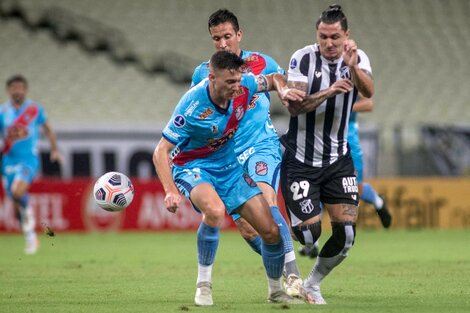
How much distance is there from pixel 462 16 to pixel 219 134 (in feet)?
64.3

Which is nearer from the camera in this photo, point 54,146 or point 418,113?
point 54,146

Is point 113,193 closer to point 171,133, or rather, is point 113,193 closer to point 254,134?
point 171,133

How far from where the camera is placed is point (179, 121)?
25.1 feet

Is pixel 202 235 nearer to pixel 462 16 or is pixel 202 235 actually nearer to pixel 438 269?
pixel 438 269

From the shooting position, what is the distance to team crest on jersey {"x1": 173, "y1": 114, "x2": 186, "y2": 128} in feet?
25.1

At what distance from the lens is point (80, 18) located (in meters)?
25.1

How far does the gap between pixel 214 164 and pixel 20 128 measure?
30.0 ft

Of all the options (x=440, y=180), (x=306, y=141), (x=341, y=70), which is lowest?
(x=440, y=180)

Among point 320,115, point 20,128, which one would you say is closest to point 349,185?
point 320,115

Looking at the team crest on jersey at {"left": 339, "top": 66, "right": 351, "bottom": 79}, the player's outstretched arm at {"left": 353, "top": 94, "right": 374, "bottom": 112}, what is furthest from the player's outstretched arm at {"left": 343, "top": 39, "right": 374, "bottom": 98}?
the player's outstretched arm at {"left": 353, "top": 94, "right": 374, "bottom": 112}

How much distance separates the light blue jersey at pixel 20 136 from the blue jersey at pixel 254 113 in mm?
7630

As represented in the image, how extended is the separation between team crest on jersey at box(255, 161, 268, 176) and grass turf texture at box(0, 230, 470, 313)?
1046 millimetres

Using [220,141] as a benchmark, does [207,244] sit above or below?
below

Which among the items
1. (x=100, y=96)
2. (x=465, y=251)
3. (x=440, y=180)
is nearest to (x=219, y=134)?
(x=465, y=251)
